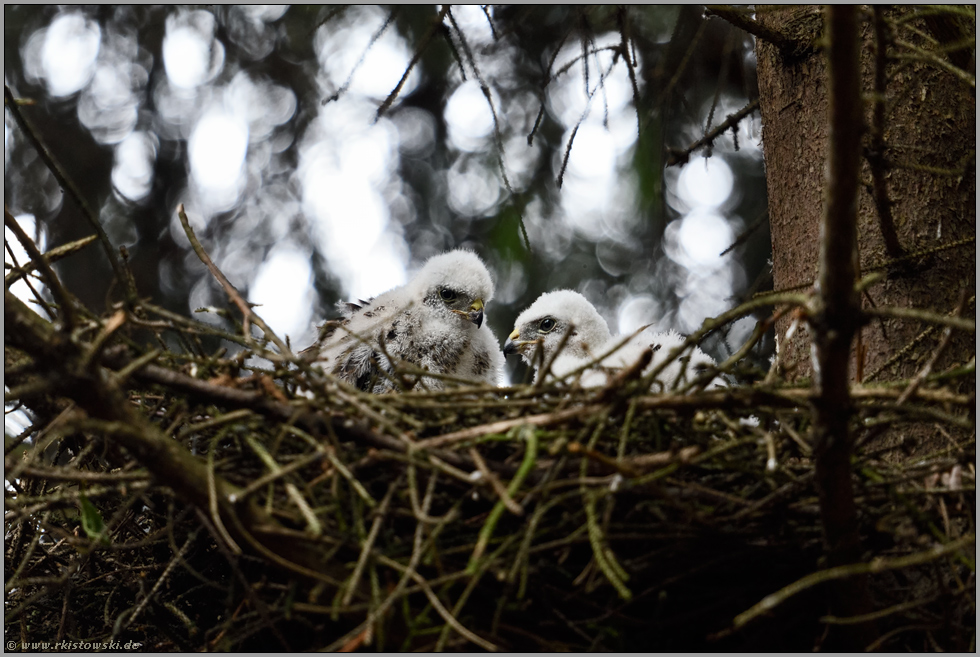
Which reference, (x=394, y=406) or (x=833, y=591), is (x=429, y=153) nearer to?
(x=394, y=406)

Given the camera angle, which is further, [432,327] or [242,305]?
[432,327]

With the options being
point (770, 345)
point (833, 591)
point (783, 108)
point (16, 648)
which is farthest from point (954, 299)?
point (16, 648)

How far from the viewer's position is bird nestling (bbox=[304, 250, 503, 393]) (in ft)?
12.1

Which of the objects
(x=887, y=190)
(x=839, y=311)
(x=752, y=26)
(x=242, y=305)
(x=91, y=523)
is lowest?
(x=91, y=523)

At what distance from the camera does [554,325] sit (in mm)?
4238

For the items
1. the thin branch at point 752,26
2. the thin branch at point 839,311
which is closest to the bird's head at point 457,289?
the thin branch at point 752,26

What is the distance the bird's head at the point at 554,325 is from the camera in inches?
164

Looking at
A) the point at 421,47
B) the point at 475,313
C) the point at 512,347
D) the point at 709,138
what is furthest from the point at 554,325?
the point at 421,47

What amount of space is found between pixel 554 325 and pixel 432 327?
2.22 ft

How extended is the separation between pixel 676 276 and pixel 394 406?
4.46 metres

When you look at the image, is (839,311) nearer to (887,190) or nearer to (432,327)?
(887,190)

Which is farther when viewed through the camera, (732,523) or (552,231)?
(552,231)

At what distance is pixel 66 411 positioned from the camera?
1942 mm

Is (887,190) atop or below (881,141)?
atop
